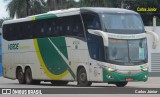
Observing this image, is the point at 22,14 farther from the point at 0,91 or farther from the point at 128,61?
the point at 0,91

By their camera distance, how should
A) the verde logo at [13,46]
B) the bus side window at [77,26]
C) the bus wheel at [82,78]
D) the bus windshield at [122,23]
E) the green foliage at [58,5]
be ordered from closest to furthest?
the bus windshield at [122,23]
the bus wheel at [82,78]
the bus side window at [77,26]
the verde logo at [13,46]
the green foliage at [58,5]

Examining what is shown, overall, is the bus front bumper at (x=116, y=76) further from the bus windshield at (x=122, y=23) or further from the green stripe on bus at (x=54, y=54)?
the green stripe on bus at (x=54, y=54)

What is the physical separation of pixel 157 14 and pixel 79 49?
46.1m

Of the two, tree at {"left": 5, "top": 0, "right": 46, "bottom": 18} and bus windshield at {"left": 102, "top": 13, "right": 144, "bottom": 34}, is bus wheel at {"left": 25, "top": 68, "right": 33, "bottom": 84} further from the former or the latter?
tree at {"left": 5, "top": 0, "right": 46, "bottom": 18}

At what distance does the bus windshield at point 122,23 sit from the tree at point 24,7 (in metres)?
37.0

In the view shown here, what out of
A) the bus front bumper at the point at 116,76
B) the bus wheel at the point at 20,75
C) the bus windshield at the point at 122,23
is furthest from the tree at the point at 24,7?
the bus front bumper at the point at 116,76

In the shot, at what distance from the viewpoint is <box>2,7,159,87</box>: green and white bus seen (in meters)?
27.8

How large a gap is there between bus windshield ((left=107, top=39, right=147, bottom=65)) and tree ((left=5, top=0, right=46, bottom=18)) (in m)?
37.7

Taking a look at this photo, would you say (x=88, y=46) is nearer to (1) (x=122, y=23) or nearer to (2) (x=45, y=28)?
(1) (x=122, y=23)

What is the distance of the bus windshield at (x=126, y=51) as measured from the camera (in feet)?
91.1

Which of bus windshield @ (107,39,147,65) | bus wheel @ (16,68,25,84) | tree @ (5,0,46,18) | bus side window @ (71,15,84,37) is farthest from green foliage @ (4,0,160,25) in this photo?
bus windshield @ (107,39,147,65)

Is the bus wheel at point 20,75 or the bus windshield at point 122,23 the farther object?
the bus wheel at point 20,75

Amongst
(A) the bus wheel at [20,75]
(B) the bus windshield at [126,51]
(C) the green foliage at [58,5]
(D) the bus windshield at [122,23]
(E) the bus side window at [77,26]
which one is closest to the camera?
(B) the bus windshield at [126,51]

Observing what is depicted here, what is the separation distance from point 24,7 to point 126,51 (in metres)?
40.0
